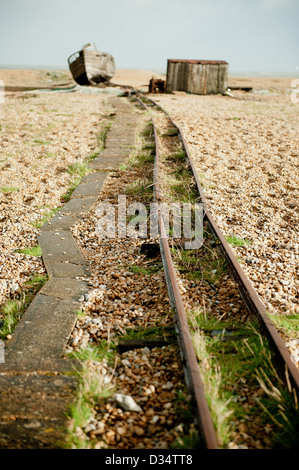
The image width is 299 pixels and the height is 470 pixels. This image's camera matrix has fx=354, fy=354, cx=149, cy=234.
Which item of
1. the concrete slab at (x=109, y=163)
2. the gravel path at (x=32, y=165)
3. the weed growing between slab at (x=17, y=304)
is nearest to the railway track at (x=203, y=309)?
the weed growing between slab at (x=17, y=304)

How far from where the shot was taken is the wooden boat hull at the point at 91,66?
23812mm

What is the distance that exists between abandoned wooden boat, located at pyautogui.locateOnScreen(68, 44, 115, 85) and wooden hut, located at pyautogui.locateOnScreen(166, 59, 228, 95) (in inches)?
263

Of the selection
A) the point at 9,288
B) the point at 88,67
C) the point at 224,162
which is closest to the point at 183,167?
the point at 224,162

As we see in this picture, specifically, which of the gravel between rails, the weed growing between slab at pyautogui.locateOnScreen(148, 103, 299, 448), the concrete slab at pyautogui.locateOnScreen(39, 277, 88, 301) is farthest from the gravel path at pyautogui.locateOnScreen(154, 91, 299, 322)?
the concrete slab at pyautogui.locateOnScreen(39, 277, 88, 301)

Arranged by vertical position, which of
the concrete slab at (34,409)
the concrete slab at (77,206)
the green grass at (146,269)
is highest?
the concrete slab at (77,206)

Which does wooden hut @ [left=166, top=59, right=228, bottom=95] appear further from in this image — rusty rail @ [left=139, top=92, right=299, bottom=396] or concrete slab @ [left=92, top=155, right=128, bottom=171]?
rusty rail @ [left=139, top=92, right=299, bottom=396]

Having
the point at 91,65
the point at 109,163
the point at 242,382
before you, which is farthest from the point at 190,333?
the point at 91,65

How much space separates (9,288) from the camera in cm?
350

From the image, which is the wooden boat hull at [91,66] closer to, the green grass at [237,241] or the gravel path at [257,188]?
the gravel path at [257,188]

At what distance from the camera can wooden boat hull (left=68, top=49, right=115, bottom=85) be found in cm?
2381

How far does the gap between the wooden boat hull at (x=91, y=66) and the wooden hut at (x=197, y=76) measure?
6683mm

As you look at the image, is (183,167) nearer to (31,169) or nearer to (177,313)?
(31,169)

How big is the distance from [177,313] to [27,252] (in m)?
2.15

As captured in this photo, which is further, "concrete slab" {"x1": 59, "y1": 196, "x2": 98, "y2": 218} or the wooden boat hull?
the wooden boat hull
